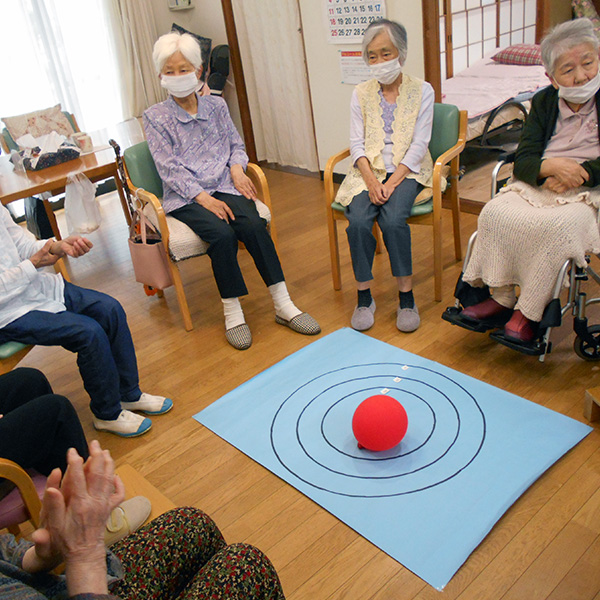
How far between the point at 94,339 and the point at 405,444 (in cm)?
110

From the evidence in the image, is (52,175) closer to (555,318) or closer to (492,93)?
(555,318)

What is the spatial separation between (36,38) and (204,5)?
1.38 meters

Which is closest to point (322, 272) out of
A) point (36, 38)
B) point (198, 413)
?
point (198, 413)

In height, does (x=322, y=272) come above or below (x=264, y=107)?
below

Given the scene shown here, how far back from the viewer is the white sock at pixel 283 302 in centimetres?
273

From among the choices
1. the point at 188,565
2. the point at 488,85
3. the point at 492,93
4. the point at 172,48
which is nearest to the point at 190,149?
the point at 172,48

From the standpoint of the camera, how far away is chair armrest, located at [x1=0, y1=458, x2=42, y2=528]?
4.42ft

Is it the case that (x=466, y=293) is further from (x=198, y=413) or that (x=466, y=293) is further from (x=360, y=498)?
(x=198, y=413)

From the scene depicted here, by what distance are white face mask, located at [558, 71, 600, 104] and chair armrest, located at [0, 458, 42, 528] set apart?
6.85ft

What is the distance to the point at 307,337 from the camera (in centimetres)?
267

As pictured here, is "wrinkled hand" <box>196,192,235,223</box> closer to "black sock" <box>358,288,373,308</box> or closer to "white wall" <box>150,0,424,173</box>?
"black sock" <box>358,288,373,308</box>

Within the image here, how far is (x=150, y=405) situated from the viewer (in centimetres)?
228

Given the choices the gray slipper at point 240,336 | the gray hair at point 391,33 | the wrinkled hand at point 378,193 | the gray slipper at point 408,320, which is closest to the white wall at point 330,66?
the gray hair at point 391,33

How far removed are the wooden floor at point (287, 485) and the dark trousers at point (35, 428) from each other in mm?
427
